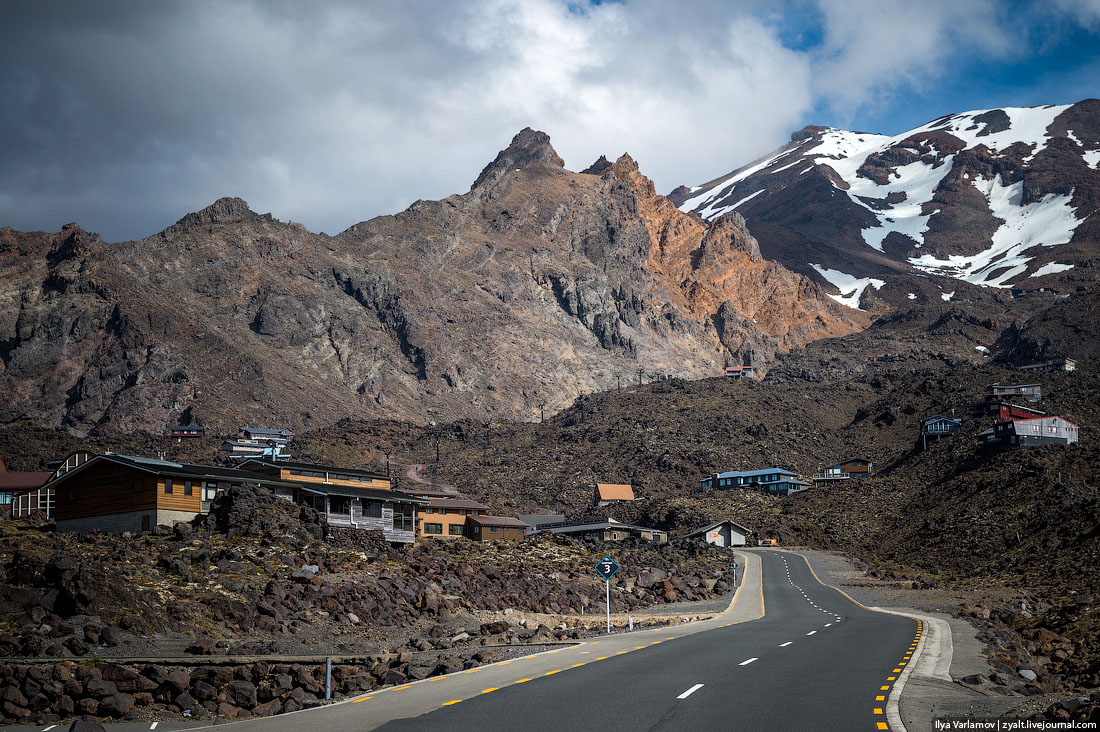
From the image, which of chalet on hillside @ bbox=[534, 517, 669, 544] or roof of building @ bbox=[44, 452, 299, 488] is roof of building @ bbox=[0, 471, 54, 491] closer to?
roof of building @ bbox=[44, 452, 299, 488]

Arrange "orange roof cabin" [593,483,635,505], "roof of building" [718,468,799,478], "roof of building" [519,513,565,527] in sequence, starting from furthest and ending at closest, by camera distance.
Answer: "roof of building" [718,468,799,478] < "orange roof cabin" [593,483,635,505] < "roof of building" [519,513,565,527]

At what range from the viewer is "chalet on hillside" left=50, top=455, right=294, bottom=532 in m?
55.7

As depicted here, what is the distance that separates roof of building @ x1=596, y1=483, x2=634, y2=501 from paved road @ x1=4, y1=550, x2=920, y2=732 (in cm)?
11201

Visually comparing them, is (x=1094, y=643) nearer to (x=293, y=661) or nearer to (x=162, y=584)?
(x=293, y=661)

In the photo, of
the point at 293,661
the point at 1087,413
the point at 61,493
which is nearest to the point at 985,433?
the point at 1087,413

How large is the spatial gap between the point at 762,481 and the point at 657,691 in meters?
132

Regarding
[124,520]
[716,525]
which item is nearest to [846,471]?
[716,525]

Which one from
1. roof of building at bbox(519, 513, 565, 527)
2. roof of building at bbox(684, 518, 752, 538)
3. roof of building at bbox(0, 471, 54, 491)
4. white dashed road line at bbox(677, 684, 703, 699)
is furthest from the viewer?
roof of building at bbox(519, 513, 565, 527)

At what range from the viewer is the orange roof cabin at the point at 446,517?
93688 millimetres

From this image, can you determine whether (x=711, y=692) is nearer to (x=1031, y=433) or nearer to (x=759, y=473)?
(x=1031, y=433)

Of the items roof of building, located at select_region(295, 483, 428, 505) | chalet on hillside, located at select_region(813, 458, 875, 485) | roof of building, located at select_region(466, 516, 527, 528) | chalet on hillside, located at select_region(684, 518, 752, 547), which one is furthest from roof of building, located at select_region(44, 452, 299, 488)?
chalet on hillside, located at select_region(813, 458, 875, 485)

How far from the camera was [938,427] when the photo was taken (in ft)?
499

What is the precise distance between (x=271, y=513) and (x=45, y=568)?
20919 millimetres

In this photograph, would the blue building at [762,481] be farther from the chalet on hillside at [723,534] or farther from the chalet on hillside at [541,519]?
the chalet on hillside at [541,519]
